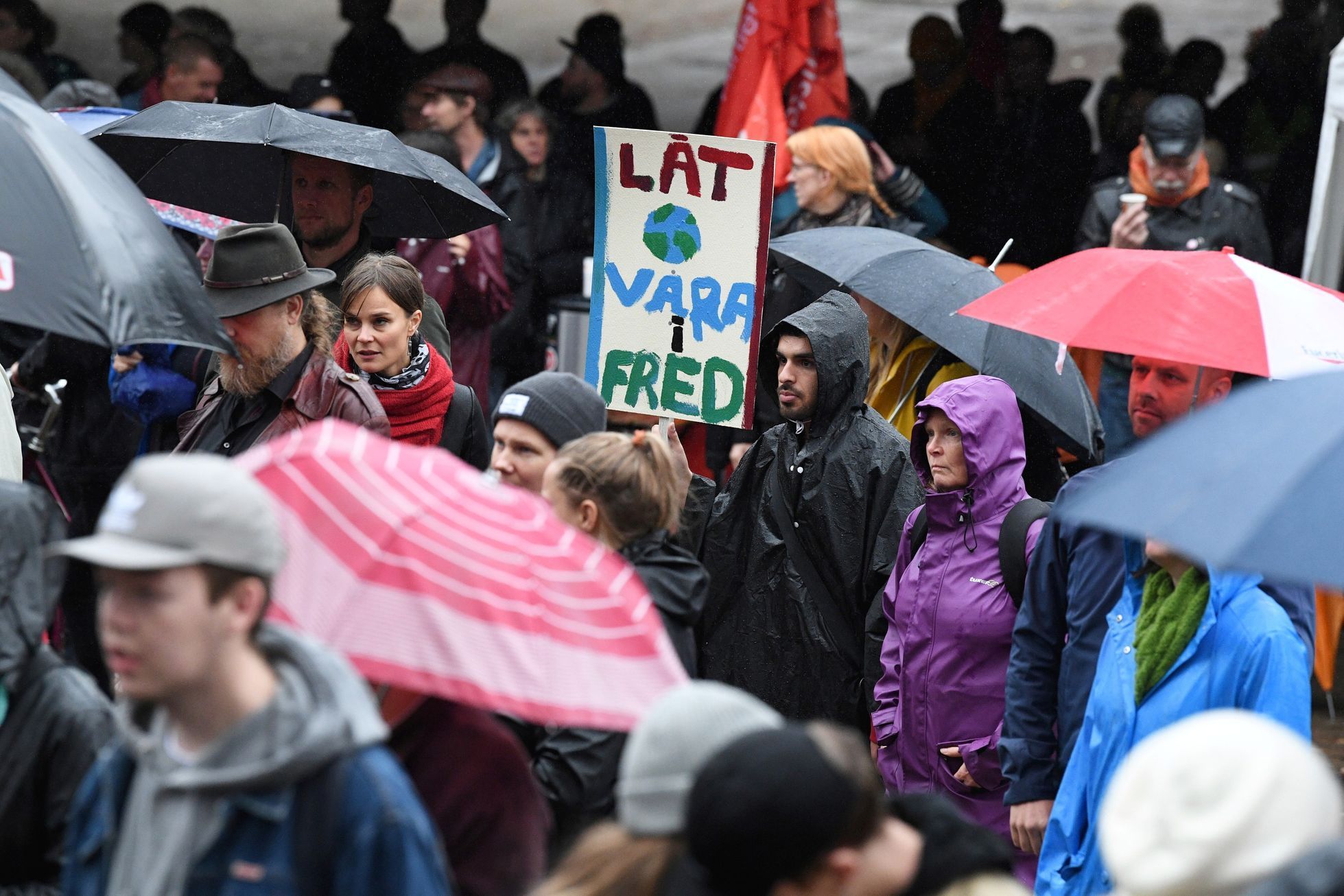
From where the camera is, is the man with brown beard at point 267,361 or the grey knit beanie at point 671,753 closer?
the grey knit beanie at point 671,753

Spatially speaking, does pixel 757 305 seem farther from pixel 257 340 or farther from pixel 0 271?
pixel 0 271

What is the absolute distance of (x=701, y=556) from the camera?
6.00 meters

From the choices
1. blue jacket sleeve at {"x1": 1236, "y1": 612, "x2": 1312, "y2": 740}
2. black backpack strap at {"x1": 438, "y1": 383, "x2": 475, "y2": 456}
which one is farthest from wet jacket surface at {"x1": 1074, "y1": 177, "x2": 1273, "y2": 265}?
A: blue jacket sleeve at {"x1": 1236, "y1": 612, "x2": 1312, "y2": 740}

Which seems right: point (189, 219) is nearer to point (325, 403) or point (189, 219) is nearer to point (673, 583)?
point (325, 403)

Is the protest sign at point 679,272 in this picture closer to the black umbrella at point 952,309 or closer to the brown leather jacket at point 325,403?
the black umbrella at point 952,309

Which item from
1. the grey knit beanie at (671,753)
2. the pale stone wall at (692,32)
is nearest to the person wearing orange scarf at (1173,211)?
the pale stone wall at (692,32)

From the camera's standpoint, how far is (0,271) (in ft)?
12.0

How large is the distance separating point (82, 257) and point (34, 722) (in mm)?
1021

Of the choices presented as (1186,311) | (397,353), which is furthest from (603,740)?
(397,353)

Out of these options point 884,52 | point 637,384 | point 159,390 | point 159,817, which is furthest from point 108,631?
point 884,52

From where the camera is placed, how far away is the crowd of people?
251cm

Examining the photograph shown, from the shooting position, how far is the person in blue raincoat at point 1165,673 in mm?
4066

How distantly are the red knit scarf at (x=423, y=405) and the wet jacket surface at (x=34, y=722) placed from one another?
8.49 feet

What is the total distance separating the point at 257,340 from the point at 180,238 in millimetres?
2412
